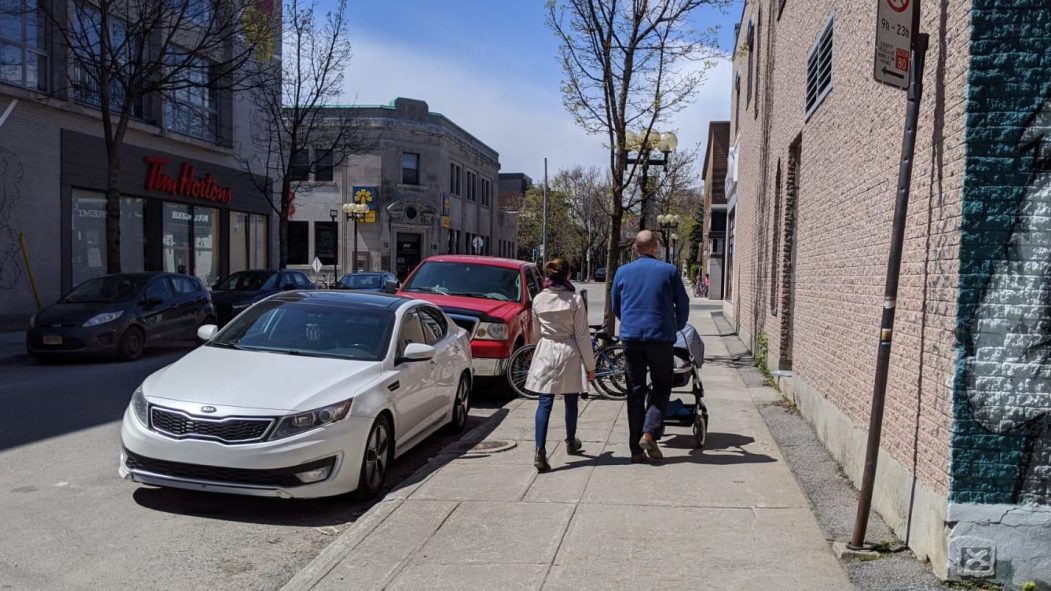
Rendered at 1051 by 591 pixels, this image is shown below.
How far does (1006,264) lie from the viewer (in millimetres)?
4145

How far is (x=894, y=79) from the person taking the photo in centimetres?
442

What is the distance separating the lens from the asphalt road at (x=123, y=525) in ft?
15.7

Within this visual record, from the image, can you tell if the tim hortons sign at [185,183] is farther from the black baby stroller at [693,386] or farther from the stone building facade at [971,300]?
the stone building facade at [971,300]

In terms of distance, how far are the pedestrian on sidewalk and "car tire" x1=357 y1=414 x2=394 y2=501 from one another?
1.20 metres

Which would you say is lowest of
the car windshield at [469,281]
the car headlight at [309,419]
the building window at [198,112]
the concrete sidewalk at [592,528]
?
the concrete sidewalk at [592,528]

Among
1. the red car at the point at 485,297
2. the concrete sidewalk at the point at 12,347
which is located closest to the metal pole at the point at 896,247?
the red car at the point at 485,297

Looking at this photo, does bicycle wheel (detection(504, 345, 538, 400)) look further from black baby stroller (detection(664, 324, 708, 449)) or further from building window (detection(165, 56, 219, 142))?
building window (detection(165, 56, 219, 142))

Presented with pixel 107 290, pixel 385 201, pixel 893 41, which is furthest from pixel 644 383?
pixel 385 201

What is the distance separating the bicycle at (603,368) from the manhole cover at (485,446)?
213 cm

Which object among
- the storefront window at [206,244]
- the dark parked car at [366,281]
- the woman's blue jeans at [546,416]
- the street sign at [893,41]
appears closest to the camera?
the street sign at [893,41]

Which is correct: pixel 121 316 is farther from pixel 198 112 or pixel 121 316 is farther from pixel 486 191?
pixel 486 191

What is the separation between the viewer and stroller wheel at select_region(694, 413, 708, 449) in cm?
750

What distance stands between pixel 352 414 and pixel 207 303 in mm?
11663

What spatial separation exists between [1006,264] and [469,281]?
8.61 metres
